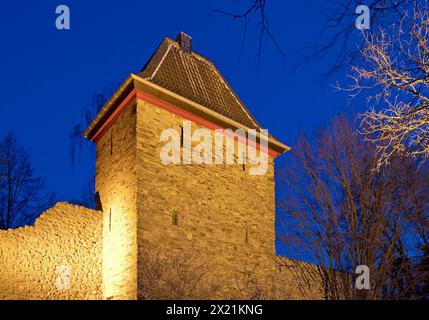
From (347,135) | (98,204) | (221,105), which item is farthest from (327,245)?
(98,204)

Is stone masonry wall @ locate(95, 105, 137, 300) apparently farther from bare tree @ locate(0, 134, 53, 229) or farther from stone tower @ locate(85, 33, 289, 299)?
bare tree @ locate(0, 134, 53, 229)

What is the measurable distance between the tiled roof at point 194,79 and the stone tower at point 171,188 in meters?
0.04

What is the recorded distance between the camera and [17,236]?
11797 millimetres

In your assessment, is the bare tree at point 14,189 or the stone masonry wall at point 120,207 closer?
the stone masonry wall at point 120,207

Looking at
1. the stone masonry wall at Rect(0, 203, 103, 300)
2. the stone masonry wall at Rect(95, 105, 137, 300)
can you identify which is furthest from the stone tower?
the stone masonry wall at Rect(0, 203, 103, 300)

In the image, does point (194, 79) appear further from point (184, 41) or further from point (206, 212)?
point (206, 212)

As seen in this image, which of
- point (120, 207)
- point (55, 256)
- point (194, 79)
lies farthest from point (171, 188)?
point (194, 79)

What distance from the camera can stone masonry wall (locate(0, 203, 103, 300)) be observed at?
1152 centimetres

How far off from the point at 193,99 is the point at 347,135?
13.8 feet

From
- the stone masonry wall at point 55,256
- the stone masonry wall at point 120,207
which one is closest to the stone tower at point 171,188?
the stone masonry wall at point 120,207

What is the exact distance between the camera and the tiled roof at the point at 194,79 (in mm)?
13844

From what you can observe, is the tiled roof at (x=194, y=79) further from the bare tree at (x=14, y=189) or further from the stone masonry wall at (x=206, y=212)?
the bare tree at (x=14, y=189)
